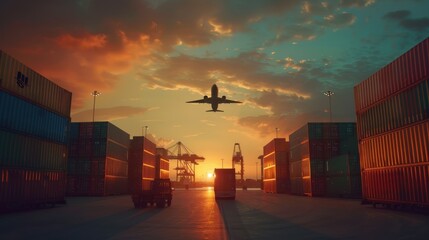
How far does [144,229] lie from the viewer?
1441cm

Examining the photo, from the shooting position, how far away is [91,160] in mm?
50531

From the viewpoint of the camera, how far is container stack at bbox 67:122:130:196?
49.9 metres

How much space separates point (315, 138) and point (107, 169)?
32.5 m

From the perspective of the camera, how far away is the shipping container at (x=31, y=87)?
71.2 feet

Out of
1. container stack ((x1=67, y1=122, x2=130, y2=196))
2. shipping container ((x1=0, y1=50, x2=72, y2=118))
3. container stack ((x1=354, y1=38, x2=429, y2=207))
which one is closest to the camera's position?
container stack ((x1=354, y1=38, x2=429, y2=207))

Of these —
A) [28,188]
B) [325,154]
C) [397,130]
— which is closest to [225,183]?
[325,154]

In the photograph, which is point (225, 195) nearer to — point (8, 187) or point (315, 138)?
point (315, 138)

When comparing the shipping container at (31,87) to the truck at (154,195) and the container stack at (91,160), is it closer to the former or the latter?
the truck at (154,195)

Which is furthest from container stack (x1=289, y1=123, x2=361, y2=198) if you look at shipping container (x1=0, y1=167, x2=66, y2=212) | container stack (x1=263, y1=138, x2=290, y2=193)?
shipping container (x1=0, y1=167, x2=66, y2=212)

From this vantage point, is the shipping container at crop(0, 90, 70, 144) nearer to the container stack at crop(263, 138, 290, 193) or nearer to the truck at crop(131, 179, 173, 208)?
the truck at crop(131, 179, 173, 208)

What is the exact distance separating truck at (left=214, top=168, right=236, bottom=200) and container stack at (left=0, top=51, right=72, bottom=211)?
17.6 meters

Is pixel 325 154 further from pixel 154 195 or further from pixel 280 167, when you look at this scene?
pixel 154 195

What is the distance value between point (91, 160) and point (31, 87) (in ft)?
91.5

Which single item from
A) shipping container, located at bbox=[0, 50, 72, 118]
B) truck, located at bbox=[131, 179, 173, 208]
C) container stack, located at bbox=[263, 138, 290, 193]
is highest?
shipping container, located at bbox=[0, 50, 72, 118]
